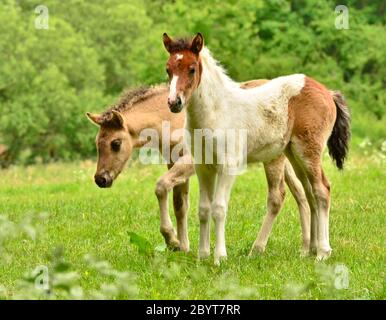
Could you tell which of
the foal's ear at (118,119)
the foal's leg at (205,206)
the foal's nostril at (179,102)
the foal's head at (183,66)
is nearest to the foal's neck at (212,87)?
the foal's head at (183,66)

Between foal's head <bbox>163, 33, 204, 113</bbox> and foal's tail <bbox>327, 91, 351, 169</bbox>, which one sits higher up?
foal's head <bbox>163, 33, 204, 113</bbox>

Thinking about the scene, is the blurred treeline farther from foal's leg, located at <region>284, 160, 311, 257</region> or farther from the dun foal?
foal's leg, located at <region>284, 160, 311, 257</region>

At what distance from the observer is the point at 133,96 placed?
939 cm

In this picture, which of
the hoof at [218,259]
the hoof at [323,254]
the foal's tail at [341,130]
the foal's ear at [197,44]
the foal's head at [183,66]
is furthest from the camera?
the foal's tail at [341,130]

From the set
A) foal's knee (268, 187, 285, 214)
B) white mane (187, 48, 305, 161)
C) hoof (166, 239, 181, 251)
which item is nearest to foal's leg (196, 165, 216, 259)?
white mane (187, 48, 305, 161)

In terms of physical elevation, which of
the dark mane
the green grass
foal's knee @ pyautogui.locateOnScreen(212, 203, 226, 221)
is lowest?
the green grass

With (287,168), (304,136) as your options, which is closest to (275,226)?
(287,168)

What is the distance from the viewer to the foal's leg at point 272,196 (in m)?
8.88

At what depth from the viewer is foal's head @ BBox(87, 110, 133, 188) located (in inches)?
350

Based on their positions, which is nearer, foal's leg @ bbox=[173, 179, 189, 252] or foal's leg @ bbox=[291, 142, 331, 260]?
foal's leg @ bbox=[291, 142, 331, 260]

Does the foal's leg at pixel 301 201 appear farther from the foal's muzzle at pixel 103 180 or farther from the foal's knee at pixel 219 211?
the foal's muzzle at pixel 103 180

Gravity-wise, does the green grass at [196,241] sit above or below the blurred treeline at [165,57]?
above
